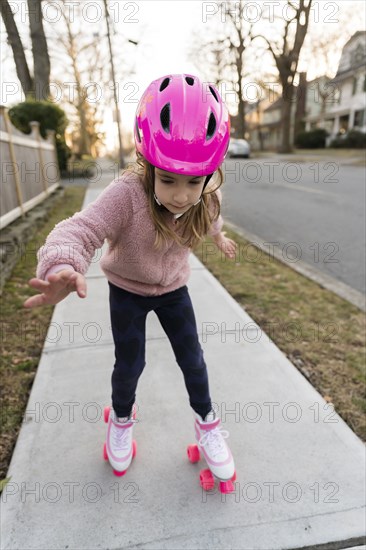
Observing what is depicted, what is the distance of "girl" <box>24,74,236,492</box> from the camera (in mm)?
1289

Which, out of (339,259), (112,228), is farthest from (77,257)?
(339,259)

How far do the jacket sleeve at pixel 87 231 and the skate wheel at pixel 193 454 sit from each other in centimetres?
106

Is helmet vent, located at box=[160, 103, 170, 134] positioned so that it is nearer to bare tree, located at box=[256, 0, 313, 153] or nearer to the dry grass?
the dry grass

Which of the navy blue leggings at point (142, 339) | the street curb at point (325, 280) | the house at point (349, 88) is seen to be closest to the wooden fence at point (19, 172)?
the street curb at point (325, 280)

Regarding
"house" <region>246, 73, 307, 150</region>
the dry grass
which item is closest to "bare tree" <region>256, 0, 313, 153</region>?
"house" <region>246, 73, 307, 150</region>

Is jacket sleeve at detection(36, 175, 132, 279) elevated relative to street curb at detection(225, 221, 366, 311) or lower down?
elevated

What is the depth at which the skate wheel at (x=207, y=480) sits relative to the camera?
1708mm

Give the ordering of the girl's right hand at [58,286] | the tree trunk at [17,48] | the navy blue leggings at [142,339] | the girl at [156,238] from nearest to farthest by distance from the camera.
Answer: the girl's right hand at [58,286], the girl at [156,238], the navy blue leggings at [142,339], the tree trunk at [17,48]

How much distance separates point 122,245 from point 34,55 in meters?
13.3

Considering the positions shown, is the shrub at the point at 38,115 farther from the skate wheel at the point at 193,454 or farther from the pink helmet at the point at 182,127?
the skate wheel at the point at 193,454

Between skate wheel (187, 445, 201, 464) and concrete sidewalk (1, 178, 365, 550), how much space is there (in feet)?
0.11

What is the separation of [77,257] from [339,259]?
4141 mm

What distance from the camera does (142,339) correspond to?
1729mm

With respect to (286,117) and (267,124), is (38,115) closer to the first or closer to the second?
(286,117)
